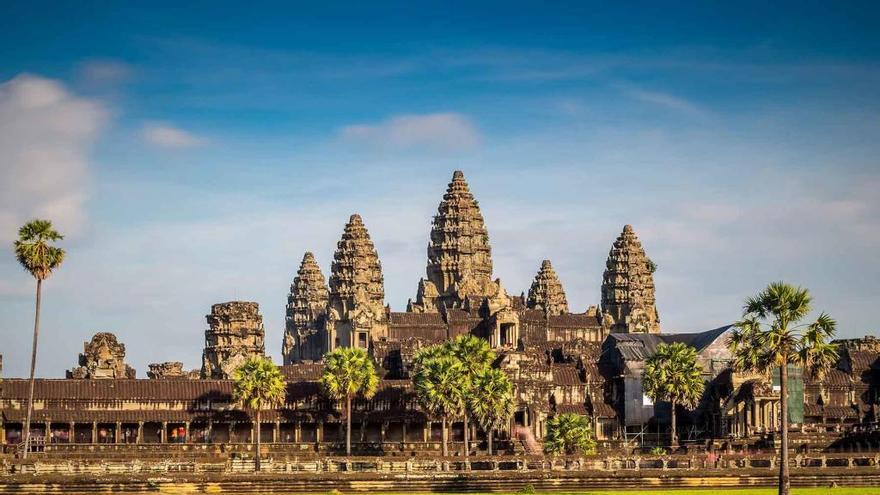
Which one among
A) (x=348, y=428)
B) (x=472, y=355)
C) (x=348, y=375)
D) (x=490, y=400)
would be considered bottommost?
(x=348, y=428)

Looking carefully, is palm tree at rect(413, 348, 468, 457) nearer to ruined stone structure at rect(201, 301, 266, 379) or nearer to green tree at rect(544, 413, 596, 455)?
green tree at rect(544, 413, 596, 455)

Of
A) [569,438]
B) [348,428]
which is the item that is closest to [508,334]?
[348,428]

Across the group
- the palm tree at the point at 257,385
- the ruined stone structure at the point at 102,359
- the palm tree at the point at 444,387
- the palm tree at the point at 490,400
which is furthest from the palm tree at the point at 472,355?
the ruined stone structure at the point at 102,359

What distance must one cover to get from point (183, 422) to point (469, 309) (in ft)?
168

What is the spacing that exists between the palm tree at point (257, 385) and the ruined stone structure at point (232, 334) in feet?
127

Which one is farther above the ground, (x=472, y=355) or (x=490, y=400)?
(x=472, y=355)

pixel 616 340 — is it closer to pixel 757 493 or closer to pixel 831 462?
pixel 831 462

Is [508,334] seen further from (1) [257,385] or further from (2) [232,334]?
(1) [257,385]

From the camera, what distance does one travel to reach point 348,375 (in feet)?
433

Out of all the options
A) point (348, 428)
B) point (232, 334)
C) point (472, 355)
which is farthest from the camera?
point (232, 334)

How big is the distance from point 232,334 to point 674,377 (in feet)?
161

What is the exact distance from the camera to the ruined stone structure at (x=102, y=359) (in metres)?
156

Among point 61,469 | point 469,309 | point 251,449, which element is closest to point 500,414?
point 251,449

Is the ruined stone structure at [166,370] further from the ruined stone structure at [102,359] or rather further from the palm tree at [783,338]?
the palm tree at [783,338]
